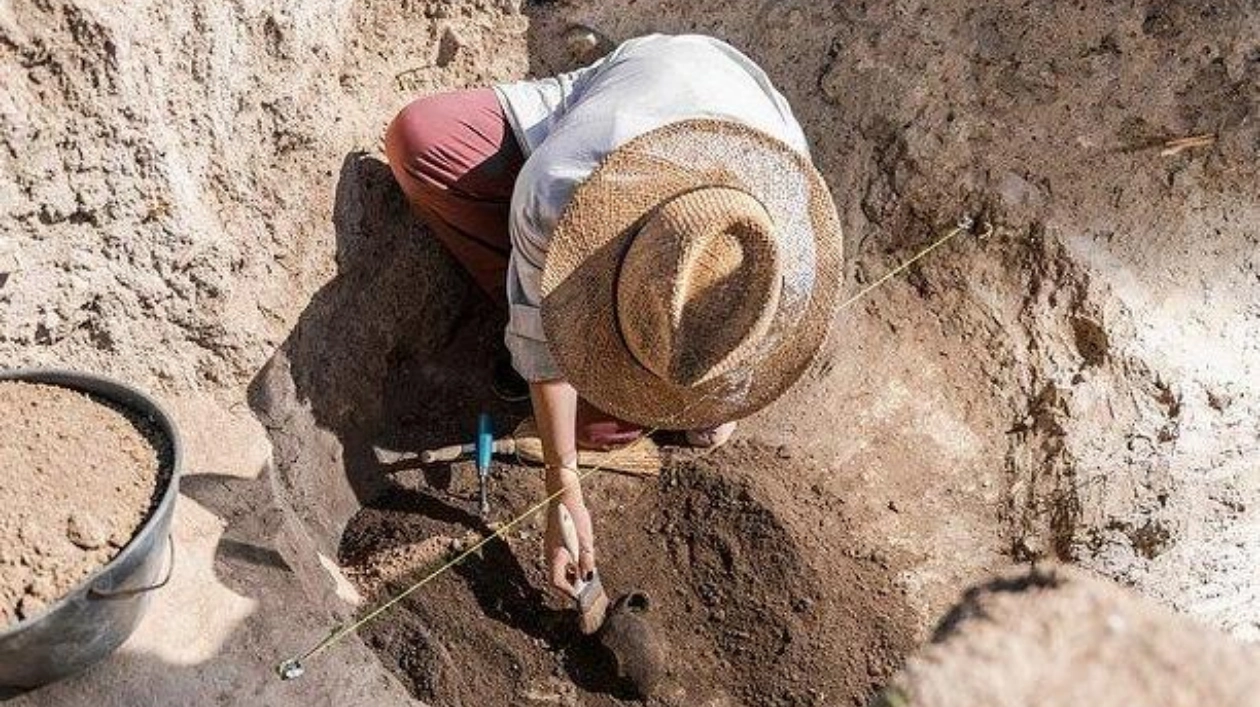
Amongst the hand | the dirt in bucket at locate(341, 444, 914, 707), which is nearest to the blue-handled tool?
the dirt in bucket at locate(341, 444, 914, 707)

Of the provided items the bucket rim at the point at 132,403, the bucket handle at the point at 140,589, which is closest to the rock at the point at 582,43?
the bucket rim at the point at 132,403

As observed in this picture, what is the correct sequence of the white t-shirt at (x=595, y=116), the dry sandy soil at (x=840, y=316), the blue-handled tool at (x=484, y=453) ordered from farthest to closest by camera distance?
the blue-handled tool at (x=484, y=453) < the dry sandy soil at (x=840, y=316) < the white t-shirt at (x=595, y=116)

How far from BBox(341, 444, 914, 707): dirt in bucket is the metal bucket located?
0.65 meters

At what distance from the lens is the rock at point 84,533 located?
2.23 m

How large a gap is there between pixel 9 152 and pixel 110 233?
26cm

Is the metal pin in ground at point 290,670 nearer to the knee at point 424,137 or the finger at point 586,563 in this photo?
the finger at point 586,563

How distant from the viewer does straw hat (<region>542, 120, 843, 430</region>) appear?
2.29 meters

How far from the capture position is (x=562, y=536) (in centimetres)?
285

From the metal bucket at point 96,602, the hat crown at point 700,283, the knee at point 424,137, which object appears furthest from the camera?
the knee at point 424,137

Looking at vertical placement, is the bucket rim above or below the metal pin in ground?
above

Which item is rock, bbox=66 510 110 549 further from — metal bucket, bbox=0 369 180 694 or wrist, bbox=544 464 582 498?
wrist, bbox=544 464 582 498

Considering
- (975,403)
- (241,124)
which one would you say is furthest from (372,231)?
(975,403)

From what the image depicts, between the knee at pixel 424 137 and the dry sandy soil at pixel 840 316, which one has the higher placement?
the knee at pixel 424 137

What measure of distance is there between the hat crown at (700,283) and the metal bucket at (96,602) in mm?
858
